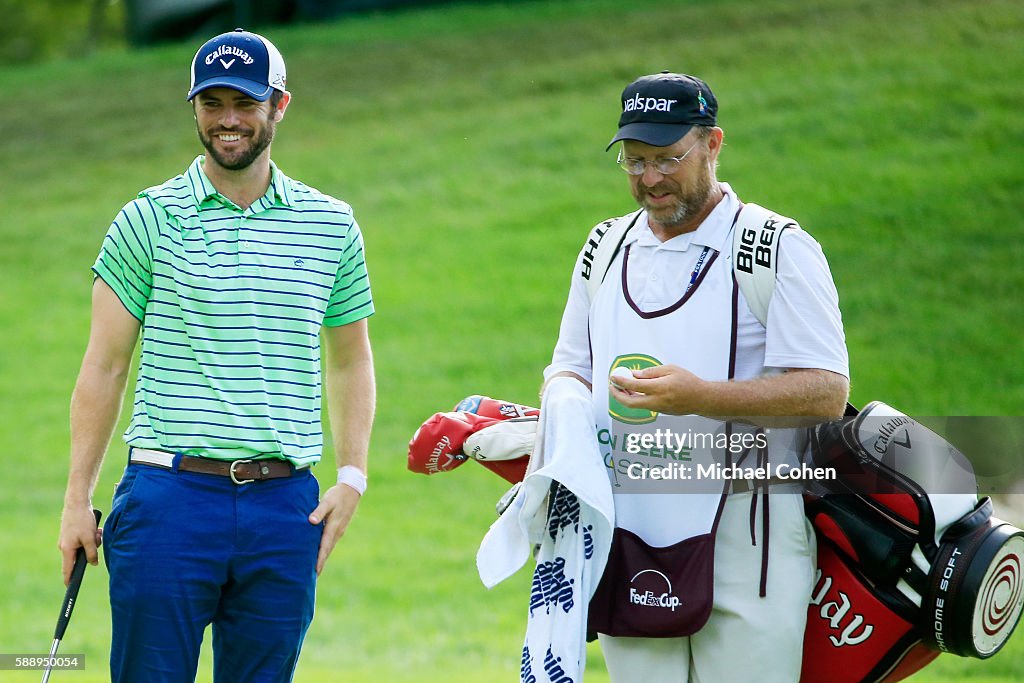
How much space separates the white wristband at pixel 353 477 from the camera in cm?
361

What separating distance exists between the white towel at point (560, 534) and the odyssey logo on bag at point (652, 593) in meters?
0.09

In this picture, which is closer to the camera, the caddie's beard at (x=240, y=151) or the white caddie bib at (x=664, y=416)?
the white caddie bib at (x=664, y=416)

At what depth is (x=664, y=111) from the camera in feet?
10.5

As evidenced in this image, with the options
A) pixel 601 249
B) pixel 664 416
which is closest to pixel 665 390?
pixel 664 416

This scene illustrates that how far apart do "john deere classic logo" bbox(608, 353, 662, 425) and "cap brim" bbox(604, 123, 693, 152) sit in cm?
48

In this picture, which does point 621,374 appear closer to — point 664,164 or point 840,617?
point 664,164

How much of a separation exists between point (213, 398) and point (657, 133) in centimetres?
120

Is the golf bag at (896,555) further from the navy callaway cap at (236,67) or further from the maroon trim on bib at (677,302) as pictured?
the navy callaway cap at (236,67)

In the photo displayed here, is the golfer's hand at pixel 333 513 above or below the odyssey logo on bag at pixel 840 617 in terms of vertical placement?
above

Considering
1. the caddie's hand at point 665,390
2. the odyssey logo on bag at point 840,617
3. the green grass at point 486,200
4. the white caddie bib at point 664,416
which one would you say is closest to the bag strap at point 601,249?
the white caddie bib at point 664,416

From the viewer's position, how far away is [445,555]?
382 inches

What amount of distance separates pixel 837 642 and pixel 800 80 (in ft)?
50.9

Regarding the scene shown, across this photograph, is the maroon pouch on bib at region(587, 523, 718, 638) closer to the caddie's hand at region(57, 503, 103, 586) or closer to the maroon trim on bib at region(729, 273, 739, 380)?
the maroon trim on bib at region(729, 273, 739, 380)

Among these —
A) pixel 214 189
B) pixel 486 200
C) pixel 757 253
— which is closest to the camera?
pixel 757 253
